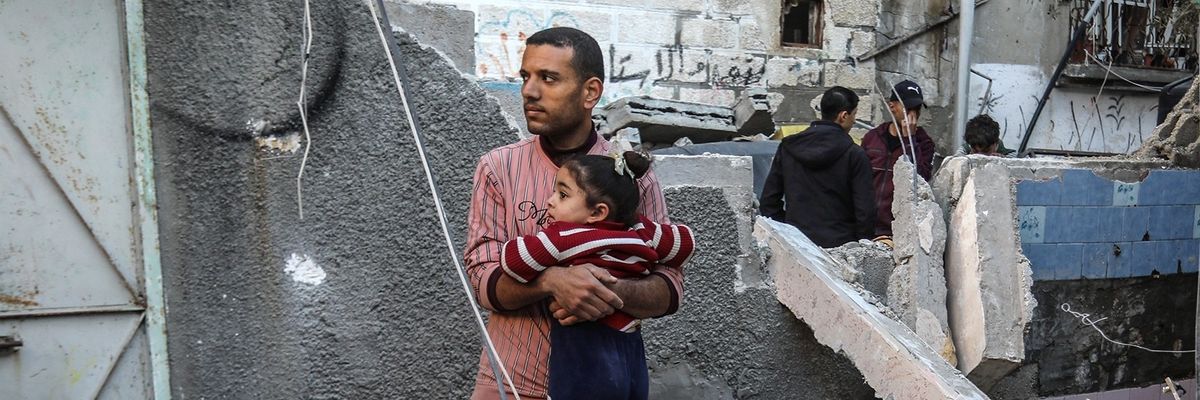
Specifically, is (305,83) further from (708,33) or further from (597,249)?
(708,33)

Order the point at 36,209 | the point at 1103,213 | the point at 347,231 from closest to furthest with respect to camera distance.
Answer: the point at 36,209, the point at 347,231, the point at 1103,213

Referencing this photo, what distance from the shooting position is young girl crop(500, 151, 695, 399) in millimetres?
2389

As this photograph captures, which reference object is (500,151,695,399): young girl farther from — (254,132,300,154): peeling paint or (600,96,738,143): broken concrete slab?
(600,96,738,143): broken concrete slab

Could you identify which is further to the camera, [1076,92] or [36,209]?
[1076,92]

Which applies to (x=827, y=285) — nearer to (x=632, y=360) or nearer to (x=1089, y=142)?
(x=632, y=360)

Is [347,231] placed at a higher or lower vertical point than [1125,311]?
higher

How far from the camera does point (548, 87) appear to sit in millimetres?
2582

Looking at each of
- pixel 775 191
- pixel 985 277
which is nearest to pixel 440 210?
pixel 985 277

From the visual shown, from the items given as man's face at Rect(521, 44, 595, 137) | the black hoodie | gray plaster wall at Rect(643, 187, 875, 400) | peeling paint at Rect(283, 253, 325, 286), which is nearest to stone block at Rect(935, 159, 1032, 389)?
the black hoodie

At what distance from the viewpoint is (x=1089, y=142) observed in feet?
36.8

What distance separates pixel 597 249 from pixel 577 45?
0.54 meters

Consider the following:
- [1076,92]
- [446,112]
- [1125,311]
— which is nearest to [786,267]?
[446,112]

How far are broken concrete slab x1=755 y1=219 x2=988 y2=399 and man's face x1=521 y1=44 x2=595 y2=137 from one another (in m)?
1.58

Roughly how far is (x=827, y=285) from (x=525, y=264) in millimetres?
1761
